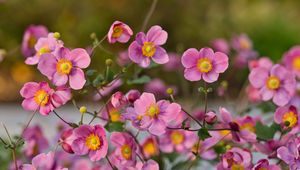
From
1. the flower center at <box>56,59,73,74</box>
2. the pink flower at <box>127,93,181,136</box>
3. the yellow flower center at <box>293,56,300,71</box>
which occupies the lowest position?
the yellow flower center at <box>293,56,300,71</box>

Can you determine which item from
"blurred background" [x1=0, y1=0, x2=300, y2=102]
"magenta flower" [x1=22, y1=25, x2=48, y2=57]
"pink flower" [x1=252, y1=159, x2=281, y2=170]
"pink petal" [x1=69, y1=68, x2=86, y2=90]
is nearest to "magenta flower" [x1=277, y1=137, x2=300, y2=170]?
"pink flower" [x1=252, y1=159, x2=281, y2=170]

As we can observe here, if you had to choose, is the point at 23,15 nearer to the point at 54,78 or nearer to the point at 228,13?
the point at 228,13

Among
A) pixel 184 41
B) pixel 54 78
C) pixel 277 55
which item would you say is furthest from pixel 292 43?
pixel 54 78

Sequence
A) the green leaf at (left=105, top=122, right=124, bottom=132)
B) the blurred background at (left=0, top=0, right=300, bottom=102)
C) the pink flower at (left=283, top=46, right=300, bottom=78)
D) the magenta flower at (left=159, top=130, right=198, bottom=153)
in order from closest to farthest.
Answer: the green leaf at (left=105, top=122, right=124, bottom=132) < the magenta flower at (left=159, top=130, right=198, bottom=153) < the pink flower at (left=283, top=46, right=300, bottom=78) < the blurred background at (left=0, top=0, right=300, bottom=102)

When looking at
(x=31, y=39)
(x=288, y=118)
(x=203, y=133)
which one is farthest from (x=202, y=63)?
(x=31, y=39)

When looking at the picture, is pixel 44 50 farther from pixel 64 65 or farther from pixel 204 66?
pixel 204 66

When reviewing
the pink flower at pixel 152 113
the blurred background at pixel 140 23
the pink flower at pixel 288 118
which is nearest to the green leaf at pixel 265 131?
the pink flower at pixel 288 118

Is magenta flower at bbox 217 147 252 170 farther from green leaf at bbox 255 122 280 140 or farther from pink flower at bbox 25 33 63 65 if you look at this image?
pink flower at bbox 25 33 63 65
